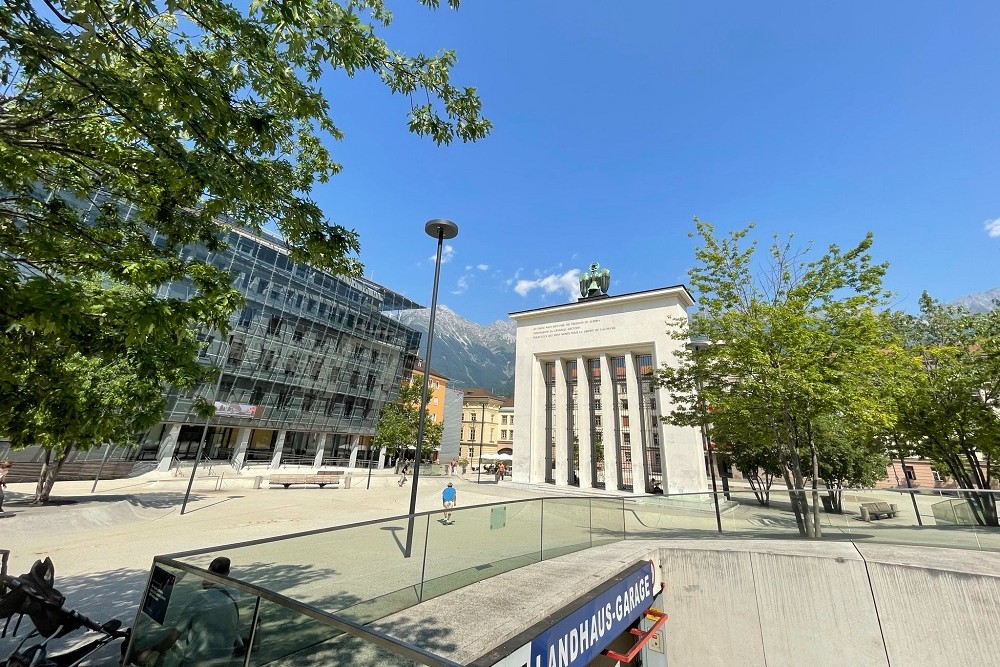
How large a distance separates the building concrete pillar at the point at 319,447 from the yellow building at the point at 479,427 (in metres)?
32.9

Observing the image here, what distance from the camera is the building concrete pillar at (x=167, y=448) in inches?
1256

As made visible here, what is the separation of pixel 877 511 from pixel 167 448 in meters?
44.0

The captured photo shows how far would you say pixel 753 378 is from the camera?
12.0 m

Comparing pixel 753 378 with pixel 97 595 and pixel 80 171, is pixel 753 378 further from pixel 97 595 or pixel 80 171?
pixel 97 595

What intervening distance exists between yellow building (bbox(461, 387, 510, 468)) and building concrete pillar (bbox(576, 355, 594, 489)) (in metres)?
44.1

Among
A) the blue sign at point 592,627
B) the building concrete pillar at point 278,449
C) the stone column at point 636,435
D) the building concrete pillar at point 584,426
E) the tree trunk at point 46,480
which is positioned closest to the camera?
the blue sign at point 592,627

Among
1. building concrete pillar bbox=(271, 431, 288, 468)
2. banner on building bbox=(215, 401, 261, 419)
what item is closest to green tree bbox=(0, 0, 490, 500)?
banner on building bbox=(215, 401, 261, 419)

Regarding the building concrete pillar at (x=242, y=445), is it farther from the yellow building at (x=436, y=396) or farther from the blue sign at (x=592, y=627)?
the blue sign at (x=592, y=627)

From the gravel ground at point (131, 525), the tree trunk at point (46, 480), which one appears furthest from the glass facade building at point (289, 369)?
the tree trunk at point (46, 480)

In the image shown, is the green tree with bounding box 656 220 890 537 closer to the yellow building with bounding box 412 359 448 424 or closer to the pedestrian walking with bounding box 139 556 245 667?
the pedestrian walking with bounding box 139 556 245 667

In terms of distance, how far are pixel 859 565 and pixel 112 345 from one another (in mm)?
12448

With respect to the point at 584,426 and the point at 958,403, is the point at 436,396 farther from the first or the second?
the point at 958,403

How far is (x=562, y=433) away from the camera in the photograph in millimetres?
35281

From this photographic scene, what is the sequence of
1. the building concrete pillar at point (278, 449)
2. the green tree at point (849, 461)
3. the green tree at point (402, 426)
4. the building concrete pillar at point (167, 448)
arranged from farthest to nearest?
the green tree at point (402, 426), the building concrete pillar at point (278, 449), the building concrete pillar at point (167, 448), the green tree at point (849, 461)
